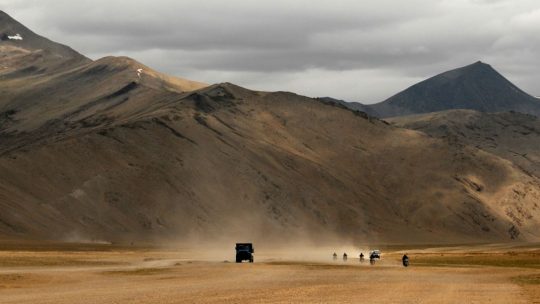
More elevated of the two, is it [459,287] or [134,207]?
[134,207]

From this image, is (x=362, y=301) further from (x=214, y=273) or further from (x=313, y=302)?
(x=214, y=273)

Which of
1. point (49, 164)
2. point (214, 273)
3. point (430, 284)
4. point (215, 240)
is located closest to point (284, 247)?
point (215, 240)

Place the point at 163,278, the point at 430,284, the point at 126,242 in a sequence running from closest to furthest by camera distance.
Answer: the point at 430,284 → the point at 163,278 → the point at 126,242

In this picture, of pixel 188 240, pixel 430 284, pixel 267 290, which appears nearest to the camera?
pixel 267 290

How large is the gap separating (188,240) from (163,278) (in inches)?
4947

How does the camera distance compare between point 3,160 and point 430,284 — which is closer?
point 430,284

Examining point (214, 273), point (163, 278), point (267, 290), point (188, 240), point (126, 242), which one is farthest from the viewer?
point (188, 240)

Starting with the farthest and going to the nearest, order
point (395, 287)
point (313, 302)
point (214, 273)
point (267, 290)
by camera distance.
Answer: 1. point (214, 273)
2. point (395, 287)
3. point (267, 290)
4. point (313, 302)

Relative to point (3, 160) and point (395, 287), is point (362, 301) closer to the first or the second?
point (395, 287)

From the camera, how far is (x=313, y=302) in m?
40.4

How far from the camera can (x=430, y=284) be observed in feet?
186

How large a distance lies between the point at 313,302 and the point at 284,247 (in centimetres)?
14739

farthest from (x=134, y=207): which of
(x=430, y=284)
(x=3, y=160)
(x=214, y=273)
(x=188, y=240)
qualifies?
(x=430, y=284)

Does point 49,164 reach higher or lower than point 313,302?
higher
